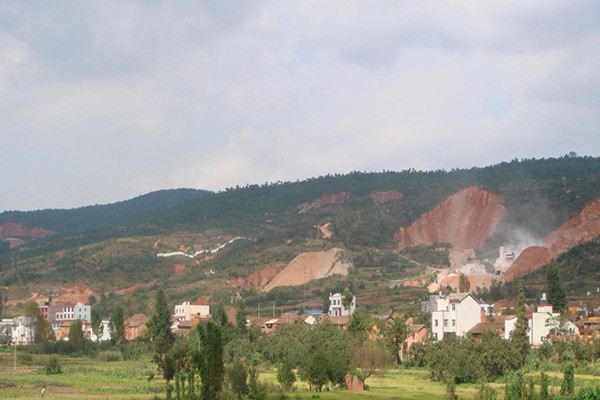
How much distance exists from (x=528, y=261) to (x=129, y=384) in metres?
86.8

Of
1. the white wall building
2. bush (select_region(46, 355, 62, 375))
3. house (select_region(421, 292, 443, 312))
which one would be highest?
the white wall building

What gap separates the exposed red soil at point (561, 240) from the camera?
143 m

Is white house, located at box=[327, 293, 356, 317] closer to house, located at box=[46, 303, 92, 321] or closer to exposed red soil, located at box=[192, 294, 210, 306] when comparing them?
exposed red soil, located at box=[192, 294, 210, 306]

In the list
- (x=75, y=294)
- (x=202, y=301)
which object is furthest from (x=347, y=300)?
(x=75, y=294)

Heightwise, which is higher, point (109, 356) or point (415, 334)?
point (415, 334)

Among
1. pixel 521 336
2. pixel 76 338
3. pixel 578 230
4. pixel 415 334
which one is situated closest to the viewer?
pixel 521 336

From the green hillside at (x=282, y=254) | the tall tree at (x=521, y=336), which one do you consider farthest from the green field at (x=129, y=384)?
the green hillside at (x=282, y=254)

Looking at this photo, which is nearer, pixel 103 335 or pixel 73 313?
pixel 103 335

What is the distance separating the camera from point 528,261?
144125 mm

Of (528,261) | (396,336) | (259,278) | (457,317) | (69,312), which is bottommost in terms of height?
(396,336)

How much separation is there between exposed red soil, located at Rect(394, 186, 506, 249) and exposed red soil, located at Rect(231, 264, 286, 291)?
98.8 feet

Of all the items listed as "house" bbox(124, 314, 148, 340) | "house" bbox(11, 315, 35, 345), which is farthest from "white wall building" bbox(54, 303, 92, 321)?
"house" bbox(124, 314, 148, 340)

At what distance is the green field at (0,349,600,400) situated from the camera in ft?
192

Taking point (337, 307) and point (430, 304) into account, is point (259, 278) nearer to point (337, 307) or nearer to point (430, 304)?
point (337, 307)
